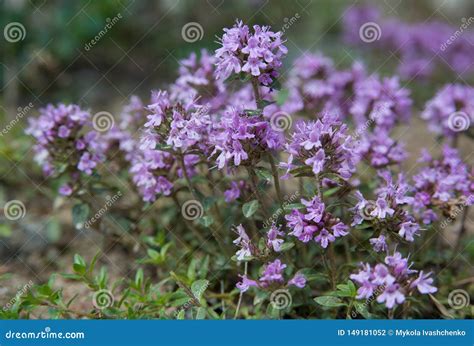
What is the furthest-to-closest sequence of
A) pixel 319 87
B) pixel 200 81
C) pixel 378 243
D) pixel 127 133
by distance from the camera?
pixel 319 87
pixel 127 133
pixel 200 81
pixel 378 243

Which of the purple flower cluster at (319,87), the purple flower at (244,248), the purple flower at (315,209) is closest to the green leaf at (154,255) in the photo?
the purple flower at (244,248)

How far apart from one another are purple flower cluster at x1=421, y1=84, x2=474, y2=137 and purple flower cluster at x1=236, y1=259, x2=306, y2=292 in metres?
1.66

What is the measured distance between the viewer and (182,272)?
11.0 ft

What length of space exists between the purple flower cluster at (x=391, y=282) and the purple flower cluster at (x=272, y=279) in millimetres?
308

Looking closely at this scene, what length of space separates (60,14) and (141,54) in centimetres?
110

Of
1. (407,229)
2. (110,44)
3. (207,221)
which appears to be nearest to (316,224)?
(407,229)

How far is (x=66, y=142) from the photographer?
3.42 metres

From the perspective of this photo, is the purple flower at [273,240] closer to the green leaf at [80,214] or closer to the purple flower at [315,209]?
the purple flower at [315,209]

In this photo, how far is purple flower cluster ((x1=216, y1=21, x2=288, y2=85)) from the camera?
269 centimetres

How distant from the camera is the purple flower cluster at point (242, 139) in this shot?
2674mm

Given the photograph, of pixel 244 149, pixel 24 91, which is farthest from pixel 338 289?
pixel 24 91

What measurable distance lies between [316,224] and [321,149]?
1.12ft

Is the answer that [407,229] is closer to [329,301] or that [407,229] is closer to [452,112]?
[329,301]

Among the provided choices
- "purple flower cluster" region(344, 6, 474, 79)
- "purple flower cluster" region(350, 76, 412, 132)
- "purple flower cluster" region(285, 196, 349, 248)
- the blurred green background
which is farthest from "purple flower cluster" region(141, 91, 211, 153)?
"purple flower cluster" region(344, 6, 474, 79)
